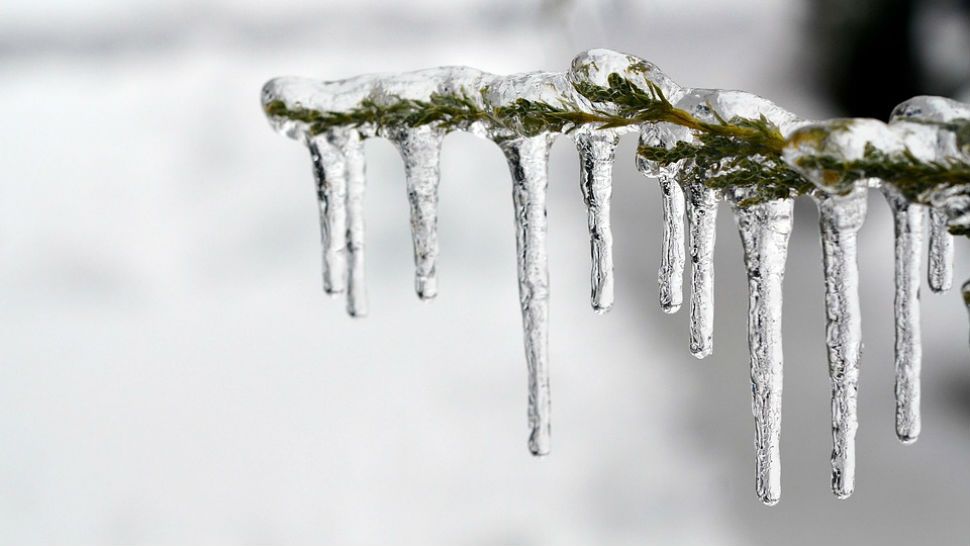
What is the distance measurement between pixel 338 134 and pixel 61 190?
846 millimetres

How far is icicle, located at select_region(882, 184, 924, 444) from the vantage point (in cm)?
33

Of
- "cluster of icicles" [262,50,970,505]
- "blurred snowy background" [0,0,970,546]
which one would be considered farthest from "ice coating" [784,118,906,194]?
"blurred snowy background" [0,0,970,546]

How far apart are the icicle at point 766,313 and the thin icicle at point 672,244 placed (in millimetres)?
38

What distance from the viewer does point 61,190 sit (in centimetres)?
110

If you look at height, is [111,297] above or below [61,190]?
below

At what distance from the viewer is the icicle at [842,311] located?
0.33 m

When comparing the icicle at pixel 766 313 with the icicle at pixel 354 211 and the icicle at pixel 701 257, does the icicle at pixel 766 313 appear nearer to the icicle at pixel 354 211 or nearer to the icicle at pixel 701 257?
the icicle at pixel 701 257

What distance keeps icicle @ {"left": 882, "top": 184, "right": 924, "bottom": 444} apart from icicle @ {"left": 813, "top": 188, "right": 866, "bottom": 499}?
0.5 inches

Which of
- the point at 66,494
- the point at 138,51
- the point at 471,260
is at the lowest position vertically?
the point at 66,494

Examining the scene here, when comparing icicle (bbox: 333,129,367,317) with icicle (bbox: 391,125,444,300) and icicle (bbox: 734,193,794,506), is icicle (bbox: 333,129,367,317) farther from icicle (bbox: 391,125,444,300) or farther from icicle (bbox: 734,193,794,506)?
icicle (bbox: 734,193,794,506)

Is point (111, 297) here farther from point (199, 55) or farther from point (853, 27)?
point (853, 27)

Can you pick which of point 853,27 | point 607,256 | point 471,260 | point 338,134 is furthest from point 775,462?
point 853,27

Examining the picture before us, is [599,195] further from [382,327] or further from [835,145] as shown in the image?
[382,327]

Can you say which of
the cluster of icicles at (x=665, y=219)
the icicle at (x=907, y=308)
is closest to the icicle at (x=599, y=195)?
the cluster of icicles at (x=665, y=219)
